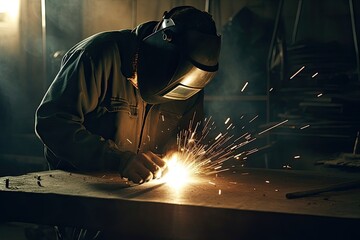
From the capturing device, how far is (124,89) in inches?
100

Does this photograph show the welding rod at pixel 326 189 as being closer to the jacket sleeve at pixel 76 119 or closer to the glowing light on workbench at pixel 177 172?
the glowing light on workbench at pixel 177 172

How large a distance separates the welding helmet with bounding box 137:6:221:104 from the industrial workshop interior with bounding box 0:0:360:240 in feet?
1.38

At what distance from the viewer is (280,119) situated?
4797 mm

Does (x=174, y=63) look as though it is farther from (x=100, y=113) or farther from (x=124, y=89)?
(x=100, y=113)

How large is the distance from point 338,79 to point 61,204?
332 cm

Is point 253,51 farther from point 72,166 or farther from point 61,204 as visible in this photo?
point 61,204

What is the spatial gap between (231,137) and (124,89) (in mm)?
2935

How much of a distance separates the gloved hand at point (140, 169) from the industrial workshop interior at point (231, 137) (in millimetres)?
37

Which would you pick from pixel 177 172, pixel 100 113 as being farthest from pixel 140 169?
pixel 100 113

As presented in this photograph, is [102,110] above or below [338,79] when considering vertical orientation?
below

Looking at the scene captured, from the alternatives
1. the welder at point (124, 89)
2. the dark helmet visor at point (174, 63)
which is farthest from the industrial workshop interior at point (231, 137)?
the dark helmet visor at point (174, 63)

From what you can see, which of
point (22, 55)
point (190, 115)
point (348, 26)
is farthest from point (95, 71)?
point (22, 55)

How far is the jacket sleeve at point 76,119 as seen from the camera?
2238mm

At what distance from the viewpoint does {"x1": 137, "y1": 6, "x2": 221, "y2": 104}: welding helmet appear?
2195 millimetres
